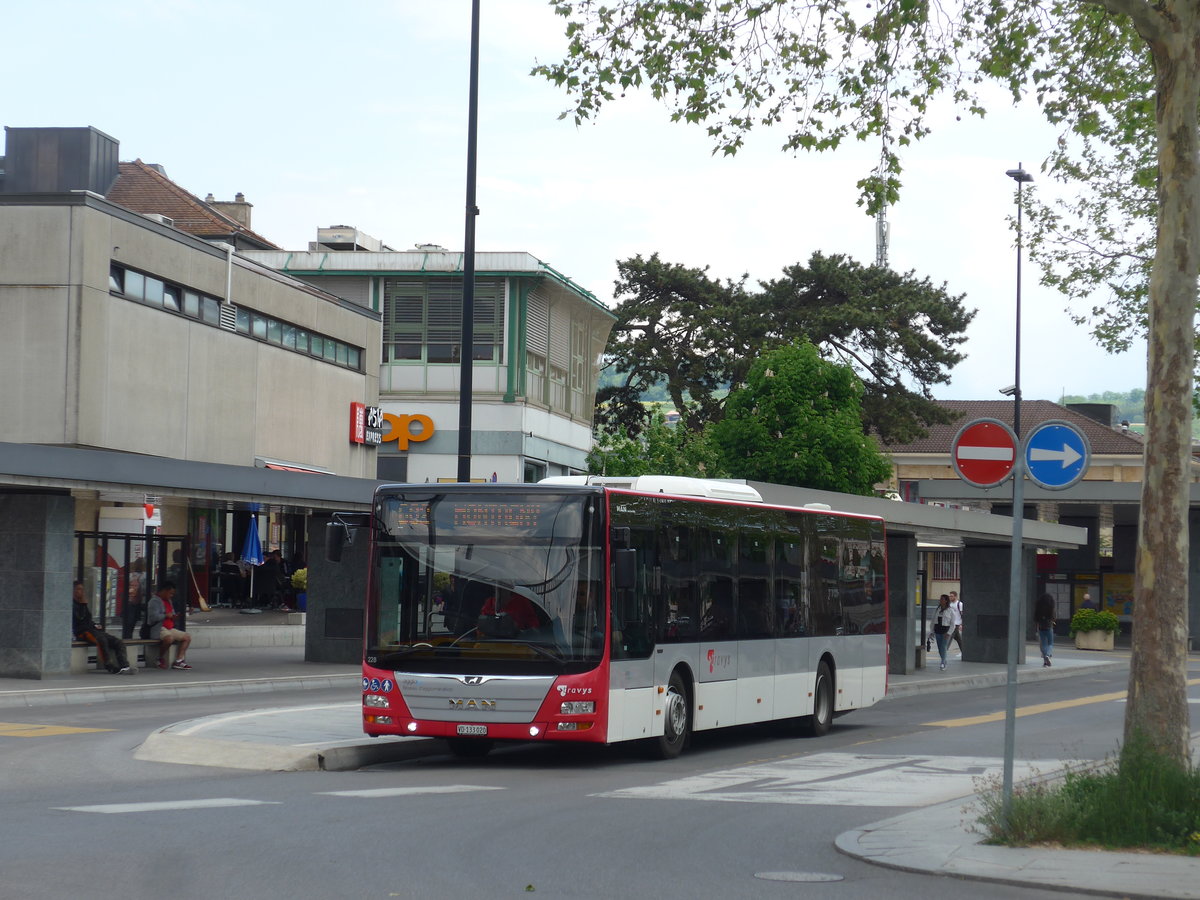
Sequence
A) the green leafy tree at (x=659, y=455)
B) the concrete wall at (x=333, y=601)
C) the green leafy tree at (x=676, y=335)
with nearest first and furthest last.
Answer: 1. the concrete wall at (x=333, y=601)
2. the green leafy tree at (x=659, y=455)
3. the green leafy tree at (x=676, y=335)

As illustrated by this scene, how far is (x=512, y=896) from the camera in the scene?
8445mm

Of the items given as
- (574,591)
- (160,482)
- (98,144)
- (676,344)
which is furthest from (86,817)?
(676,344)

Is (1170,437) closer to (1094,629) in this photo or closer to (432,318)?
(432,318)

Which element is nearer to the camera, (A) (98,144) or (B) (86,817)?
(B) (86,817)

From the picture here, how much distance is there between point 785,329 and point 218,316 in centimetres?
3147

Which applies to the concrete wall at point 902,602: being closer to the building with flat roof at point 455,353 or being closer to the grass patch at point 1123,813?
the building with flat roof at point 455,353

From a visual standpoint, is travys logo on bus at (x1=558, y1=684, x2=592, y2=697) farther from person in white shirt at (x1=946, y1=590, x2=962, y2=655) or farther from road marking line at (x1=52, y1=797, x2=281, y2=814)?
person in white shirt at (x1=946, y1=590, x2=962, y2=655)

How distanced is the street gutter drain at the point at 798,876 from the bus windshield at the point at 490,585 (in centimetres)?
624

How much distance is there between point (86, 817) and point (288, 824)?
55.6 inches

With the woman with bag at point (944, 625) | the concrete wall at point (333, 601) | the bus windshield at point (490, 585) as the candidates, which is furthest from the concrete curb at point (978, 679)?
the bus windshield at point (490, 585)

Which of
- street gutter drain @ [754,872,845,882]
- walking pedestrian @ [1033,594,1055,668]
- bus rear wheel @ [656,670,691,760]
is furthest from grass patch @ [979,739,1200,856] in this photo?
walking pedestrian @ [1033,594,1055,668]

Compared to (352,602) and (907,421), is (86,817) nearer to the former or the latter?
(352,602)

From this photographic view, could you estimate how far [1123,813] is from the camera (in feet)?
32.5

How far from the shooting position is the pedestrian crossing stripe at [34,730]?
18.0 metres
